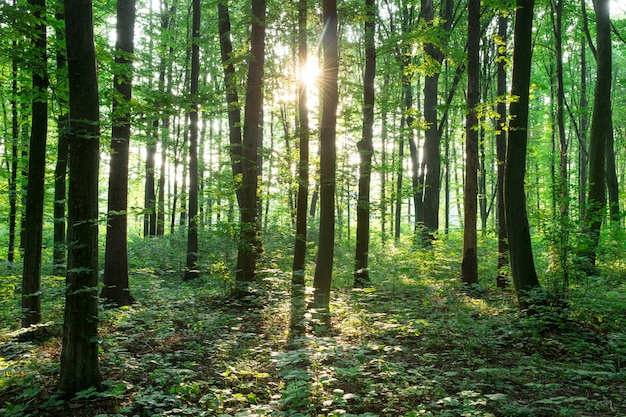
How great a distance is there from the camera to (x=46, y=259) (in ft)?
49.6

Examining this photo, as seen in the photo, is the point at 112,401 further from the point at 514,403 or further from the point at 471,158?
the point at 471,158

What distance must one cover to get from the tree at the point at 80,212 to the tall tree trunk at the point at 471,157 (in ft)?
28.9

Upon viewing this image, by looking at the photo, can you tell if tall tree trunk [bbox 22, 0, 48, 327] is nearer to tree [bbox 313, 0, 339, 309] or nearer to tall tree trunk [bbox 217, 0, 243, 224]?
tall tree trunk [bbox 217, 0, 243, 224]

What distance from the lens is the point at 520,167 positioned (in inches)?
303

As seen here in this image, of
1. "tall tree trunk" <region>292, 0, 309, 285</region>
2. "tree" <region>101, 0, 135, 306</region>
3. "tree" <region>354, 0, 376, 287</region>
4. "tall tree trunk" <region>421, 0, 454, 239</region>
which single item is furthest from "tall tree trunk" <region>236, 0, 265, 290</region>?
"tall tree trunk" <region>421, 0, 454, 239</region>

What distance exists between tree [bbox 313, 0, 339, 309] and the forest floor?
0.85 metres

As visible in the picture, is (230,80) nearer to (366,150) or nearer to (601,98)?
(366,150)

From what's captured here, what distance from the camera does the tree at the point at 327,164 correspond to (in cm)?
770

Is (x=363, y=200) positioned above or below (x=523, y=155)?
below

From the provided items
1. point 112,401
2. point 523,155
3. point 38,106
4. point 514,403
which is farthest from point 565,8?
point 112,401

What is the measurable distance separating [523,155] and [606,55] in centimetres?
703

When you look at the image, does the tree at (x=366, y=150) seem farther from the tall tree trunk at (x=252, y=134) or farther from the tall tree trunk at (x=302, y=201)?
the tall tree trunk at (x=252, y=134)

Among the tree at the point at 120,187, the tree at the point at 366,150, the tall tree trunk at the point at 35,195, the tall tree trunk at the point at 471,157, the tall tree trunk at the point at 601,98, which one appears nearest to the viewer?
the tall tree trunk at the point at 35,195

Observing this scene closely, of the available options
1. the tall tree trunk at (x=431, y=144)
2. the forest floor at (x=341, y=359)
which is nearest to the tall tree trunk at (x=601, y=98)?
the forest floor at (x=341, y=359)
